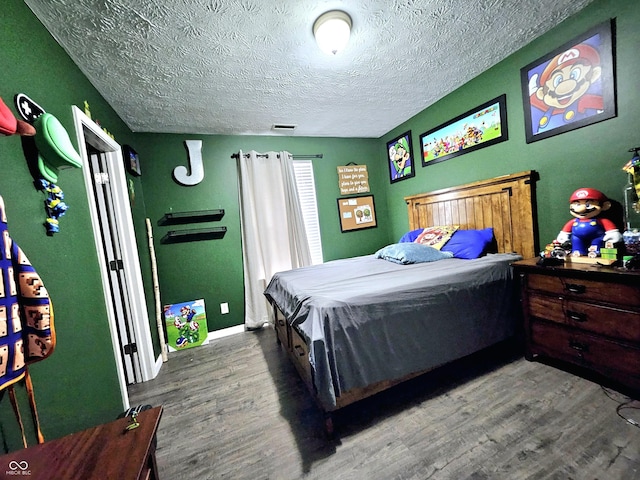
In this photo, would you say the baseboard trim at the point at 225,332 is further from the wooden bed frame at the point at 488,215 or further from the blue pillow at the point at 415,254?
the blue pillow at the point at 415,254

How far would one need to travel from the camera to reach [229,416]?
68.1 inches

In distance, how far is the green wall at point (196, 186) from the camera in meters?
1.09

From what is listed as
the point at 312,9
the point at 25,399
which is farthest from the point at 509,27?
the point at 25,399

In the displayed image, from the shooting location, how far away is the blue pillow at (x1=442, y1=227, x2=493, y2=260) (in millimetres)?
2334

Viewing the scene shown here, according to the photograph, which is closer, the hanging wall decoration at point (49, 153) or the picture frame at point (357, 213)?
the hanging wall decoration at point (49, 153)

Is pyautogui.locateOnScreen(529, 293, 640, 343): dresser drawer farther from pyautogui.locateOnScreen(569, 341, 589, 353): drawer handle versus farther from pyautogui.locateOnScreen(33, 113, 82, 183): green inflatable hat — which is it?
pyautogui.locateOnScreen(33, 113, 82, 183): green inflatable hat

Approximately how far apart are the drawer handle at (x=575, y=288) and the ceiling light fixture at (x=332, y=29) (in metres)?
2.17

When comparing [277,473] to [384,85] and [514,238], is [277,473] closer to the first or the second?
[514,238]

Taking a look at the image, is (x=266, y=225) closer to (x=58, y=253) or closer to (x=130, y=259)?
(x=130, y=259)

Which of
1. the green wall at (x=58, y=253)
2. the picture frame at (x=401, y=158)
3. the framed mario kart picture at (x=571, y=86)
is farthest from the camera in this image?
the picture frame at (x=401, y=158)

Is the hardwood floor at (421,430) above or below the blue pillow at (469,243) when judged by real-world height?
below

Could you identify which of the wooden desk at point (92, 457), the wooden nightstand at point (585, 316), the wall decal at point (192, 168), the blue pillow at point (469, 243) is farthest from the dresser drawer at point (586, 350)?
the wall decal at point (192, 168)

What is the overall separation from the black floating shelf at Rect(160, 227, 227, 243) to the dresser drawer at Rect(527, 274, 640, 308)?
3.15 m

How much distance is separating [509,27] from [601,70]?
26.5 inches
